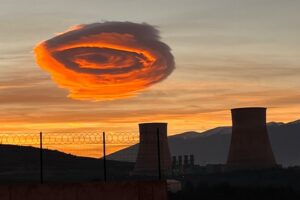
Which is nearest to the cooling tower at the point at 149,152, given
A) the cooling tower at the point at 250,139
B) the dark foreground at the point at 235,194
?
the cooling tower at the point at 250,139

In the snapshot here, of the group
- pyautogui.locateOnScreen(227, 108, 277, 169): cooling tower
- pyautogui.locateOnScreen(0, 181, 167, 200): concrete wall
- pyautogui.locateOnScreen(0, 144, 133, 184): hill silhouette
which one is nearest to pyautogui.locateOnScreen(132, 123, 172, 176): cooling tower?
pyautogui.locateOnScreen(227, 108, 277, 169): cooling tower

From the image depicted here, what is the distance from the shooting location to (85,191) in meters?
17.7

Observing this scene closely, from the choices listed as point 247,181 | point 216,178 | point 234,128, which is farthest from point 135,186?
point 216,178

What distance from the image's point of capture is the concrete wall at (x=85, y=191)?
1756 cm

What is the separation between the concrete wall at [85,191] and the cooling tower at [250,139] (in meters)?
51.5

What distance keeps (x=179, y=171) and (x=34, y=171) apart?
26352 mm

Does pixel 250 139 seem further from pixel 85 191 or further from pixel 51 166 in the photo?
pixel 51 166

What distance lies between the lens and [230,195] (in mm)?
65125

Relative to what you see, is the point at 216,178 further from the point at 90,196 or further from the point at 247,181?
the point at 90,196

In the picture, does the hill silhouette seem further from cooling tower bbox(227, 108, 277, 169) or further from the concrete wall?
the concrete wall

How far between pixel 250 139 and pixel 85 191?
53.9m

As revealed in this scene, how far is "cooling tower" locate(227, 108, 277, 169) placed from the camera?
69.1 m

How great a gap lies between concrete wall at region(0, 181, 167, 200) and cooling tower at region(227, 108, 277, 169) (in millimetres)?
51541

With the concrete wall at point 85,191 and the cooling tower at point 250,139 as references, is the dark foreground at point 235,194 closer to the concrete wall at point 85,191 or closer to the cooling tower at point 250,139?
the cooling tower at point 250,139
